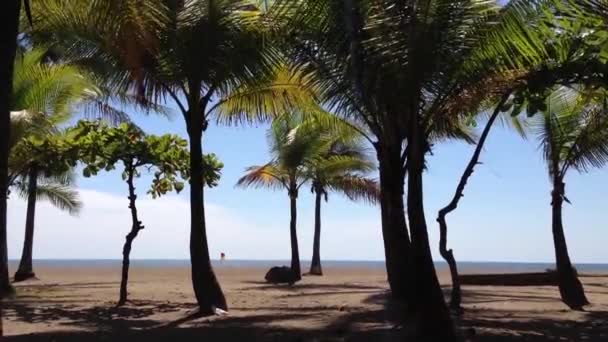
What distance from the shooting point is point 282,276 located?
27.1 m

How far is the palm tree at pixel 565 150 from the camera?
50.7ft

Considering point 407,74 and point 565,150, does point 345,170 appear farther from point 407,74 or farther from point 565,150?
point 407,74

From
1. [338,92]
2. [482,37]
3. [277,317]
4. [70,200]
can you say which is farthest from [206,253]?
[70,200]

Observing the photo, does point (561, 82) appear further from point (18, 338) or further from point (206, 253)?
point (18, 338)

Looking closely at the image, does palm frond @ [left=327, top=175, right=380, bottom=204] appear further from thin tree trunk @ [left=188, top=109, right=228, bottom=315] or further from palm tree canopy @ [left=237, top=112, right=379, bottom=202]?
thin tree trunk @ [left=188, top=109, right=228, bottom=315]

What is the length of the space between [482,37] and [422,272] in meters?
3.14

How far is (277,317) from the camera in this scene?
12.5 meters

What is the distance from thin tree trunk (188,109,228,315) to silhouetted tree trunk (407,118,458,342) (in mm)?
4884

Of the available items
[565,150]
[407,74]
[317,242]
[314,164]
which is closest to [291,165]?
[314,164]

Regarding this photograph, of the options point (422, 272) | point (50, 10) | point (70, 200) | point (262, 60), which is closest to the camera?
point (422, 272)

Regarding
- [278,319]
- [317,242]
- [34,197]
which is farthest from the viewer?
[317,242]

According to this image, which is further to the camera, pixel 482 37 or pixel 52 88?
pixel 52 88

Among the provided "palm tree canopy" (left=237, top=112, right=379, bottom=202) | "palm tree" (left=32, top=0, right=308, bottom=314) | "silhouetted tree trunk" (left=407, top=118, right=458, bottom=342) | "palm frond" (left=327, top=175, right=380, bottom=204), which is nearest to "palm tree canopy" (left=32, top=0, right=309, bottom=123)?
"palm tree" (left=32, top=0, right=308, bottom=314)

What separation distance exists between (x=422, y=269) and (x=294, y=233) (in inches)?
770
